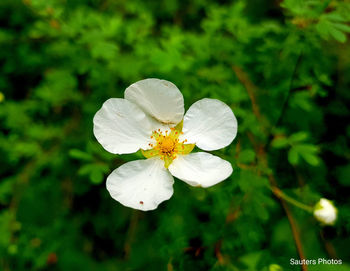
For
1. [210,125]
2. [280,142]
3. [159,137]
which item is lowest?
[280,142]

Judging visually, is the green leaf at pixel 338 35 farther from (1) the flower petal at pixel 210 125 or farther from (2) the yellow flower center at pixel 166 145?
(2) the yellow flower center at pixel 166 145

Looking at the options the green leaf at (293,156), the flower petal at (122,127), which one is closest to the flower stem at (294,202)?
the green leaf at (293,156)

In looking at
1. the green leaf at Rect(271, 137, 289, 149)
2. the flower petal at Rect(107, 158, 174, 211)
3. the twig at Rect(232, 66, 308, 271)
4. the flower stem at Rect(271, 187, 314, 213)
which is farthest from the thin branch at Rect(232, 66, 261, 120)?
the flower petal at Rect(107, 158, 174, 211)

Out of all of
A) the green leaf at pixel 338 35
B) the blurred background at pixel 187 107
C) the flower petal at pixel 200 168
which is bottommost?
the blurred background at pixel 187 107

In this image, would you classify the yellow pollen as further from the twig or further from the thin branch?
the thin branch

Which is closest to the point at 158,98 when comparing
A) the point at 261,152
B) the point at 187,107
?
the point at 187,107

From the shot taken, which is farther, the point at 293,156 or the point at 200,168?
the point at 293,156

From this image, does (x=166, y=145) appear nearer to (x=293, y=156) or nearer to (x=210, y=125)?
(x=210, y=125)
